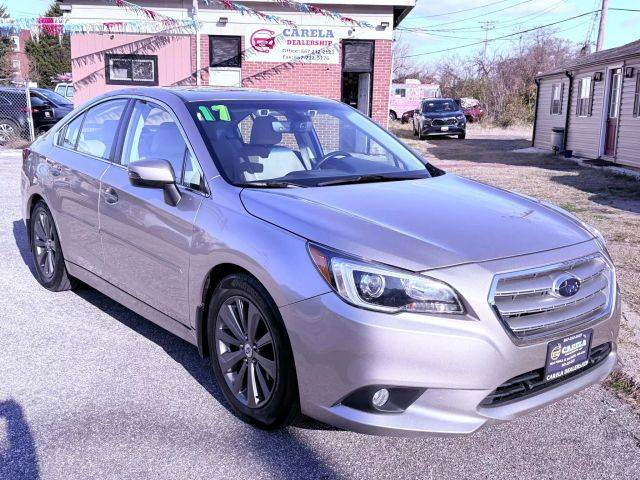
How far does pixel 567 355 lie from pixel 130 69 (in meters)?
16.2

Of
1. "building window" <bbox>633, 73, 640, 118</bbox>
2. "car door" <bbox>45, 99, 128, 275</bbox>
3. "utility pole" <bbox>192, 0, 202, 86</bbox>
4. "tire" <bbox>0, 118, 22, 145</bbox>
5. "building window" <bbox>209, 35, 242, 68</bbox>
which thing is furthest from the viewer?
"tire" <bbox>0, 118, 22, 145</bbox>

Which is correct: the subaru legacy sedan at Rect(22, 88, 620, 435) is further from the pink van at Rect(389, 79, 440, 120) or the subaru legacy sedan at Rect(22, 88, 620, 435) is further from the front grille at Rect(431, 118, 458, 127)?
the pink van at Rect(389, 79, 440, 120)

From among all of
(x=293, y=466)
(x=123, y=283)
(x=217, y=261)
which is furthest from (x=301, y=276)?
(x=123, y=283)

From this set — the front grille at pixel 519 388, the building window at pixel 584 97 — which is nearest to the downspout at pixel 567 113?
the building window at pixel 584 97

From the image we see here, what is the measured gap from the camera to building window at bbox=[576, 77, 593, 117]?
19172 millimetres

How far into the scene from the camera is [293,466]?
296cm

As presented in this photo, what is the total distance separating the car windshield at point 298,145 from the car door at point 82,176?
96 centimetres

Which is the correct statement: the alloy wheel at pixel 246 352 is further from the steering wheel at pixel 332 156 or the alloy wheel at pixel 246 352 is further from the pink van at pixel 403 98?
the pink van at pixel 403 98

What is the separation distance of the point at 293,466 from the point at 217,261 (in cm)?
105

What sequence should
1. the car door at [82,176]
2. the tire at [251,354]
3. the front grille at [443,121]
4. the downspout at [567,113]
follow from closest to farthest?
1. the tire at [251,354]
2. the car door at [82,176]
3. the downspout at [567,113]
4. the front grille at [443,121]

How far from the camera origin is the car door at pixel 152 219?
3582 millimetres

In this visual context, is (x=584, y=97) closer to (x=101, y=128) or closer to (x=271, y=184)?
(x=101, y=128)

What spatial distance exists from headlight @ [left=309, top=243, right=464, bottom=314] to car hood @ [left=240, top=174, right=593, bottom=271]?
0.05 meters

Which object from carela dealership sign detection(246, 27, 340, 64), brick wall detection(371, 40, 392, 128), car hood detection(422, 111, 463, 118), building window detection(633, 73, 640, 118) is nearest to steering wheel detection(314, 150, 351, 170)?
brick wall detection(371, 40, 392, 128)
